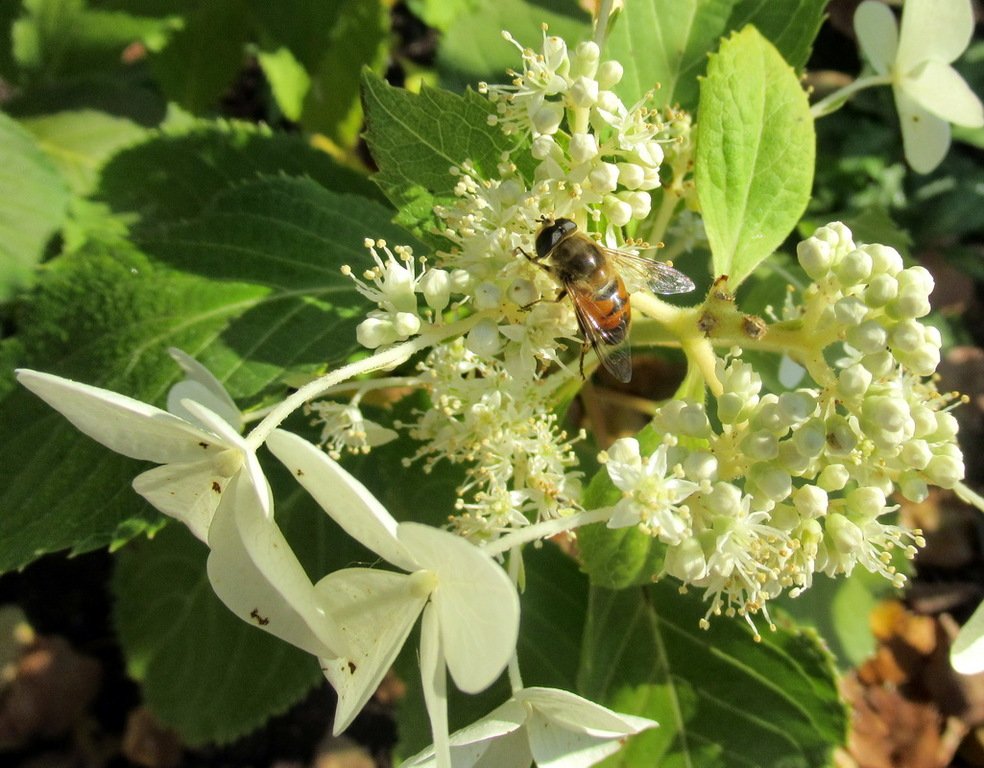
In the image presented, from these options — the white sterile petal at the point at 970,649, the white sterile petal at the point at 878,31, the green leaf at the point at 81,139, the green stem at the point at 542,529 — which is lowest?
the white sterile petal at the point at 970,649

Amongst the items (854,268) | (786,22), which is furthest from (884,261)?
(786,22)

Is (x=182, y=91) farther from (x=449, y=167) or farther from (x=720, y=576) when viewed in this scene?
(x=720, y=576)

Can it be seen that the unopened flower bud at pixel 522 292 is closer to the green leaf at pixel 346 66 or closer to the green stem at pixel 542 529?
the green stem at pixel 542 529

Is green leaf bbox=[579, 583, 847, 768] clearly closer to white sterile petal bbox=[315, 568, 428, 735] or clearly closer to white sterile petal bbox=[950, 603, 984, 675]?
white sterile petal bbox=[950, 603, 984, 675]

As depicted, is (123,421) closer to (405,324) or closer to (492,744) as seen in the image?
(405,324)

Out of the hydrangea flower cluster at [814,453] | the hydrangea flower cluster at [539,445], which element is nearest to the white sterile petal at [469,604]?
Answer: the hydrangea flower cluster at [539,445]

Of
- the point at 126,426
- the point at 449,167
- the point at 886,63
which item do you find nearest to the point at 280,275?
the point at 449,167

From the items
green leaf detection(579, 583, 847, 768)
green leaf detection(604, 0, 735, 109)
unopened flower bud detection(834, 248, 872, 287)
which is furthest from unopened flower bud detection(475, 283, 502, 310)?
green leaf detection(579, 583, 847, 768)
